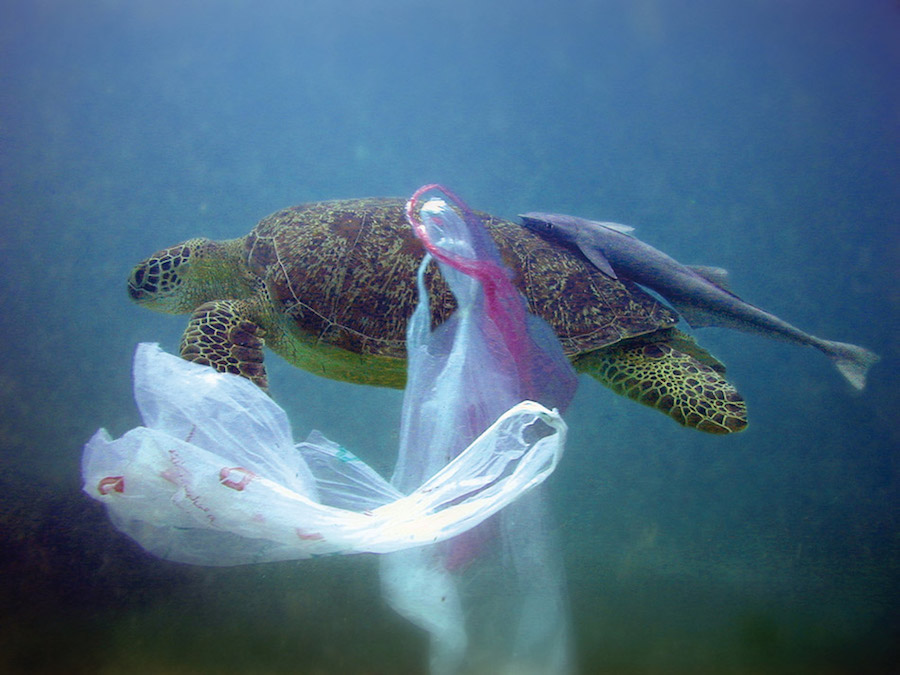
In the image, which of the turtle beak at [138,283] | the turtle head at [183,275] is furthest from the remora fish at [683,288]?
the turtle beak at [138,283]

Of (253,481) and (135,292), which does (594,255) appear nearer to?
(253,481)

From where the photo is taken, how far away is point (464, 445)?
1602mm

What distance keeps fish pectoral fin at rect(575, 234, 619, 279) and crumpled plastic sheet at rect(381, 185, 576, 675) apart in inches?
34.8

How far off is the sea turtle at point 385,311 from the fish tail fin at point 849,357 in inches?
28.5

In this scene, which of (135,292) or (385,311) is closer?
(385,311)

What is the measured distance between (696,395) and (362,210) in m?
2.10

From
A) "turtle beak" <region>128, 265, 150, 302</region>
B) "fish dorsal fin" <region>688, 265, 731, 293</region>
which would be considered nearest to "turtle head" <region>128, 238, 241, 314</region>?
"turtle beak" <region>128, 265, 150, 302</region>

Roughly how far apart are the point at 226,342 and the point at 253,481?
118 centimetres

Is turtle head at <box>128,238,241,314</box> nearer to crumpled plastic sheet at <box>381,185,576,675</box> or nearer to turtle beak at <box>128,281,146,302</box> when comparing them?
turtle beak at <box>128,281,146,302</box>

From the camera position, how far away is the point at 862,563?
4945 mm

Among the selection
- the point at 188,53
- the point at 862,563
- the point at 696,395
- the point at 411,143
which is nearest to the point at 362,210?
the point at 696,395

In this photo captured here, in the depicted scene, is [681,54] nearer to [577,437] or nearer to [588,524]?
[577,437]

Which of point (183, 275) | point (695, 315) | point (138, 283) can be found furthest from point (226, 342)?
point (695, 315)

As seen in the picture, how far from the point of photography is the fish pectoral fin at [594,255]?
2.55 metres
